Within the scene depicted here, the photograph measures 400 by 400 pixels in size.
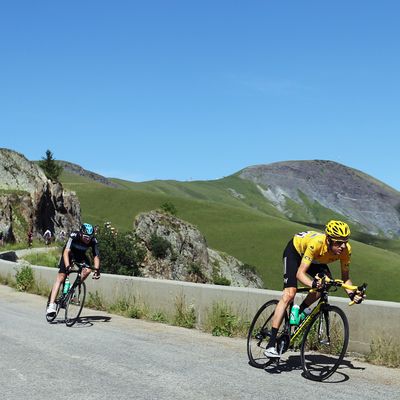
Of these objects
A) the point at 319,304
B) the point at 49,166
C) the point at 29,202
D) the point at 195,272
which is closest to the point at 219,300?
the point at 319,304

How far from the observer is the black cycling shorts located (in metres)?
7.40

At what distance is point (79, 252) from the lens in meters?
11.8

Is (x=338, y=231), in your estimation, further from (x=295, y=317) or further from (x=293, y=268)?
(x=295, y=317)

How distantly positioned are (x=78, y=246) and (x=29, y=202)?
46.4 metres

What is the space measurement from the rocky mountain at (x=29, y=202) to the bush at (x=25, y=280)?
1248 inches

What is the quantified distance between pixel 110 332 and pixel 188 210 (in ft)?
488

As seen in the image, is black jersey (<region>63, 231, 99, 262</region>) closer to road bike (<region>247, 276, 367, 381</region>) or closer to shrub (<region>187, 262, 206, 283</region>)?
road bike (<region>247, 276, 367, 381</region>)

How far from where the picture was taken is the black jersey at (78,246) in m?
11.6

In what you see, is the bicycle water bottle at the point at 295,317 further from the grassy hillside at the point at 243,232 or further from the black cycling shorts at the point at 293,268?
the grassy hillside at the point at 243,232

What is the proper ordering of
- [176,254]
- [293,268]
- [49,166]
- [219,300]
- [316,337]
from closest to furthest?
1. [293,268]
2. [316,337]
3. [219,300]
4. [176,254]
5. [49,166]

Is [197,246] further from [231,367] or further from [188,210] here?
[188,210]

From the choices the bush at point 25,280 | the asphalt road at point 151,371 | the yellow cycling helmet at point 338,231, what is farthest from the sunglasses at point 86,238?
the bush at point 25,280

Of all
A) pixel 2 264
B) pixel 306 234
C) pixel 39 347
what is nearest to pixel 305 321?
pixel 306 234

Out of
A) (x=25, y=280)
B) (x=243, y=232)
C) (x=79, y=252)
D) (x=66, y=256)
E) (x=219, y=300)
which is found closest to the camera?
(x=219, y=300)
